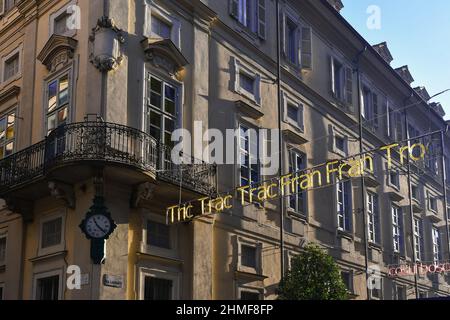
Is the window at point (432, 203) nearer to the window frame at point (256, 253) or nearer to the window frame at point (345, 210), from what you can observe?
the window frame at point (345, 210)

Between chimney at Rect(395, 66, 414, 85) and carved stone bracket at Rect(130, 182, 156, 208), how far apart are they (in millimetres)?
23638

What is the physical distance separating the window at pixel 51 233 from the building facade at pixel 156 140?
46 millimetres

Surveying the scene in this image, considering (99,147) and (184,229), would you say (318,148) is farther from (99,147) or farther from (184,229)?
(99,147)

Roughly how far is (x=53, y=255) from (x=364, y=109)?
60.0 ft

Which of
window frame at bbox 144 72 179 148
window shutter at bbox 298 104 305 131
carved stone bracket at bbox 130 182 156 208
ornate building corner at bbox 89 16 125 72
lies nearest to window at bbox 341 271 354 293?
window shutter at bbox 298 104 305 131

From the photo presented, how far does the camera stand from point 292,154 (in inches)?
976

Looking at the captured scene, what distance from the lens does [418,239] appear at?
115ft

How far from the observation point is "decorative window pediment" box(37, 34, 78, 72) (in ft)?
61.5

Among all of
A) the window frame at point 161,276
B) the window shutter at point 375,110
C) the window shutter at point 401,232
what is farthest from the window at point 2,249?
the window shutter at point 401,232

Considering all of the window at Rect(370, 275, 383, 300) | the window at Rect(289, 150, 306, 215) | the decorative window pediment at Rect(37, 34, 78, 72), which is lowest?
the window at Rect(370, 275, 383, 300)

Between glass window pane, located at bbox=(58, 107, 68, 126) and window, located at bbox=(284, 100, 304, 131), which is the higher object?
window, located at bbox=(284, 100, 304, 131)

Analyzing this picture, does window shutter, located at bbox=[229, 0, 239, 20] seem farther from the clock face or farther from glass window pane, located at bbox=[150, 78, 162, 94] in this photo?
the clock face

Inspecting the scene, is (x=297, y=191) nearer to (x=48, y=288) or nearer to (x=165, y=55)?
(x=165, y=55)
